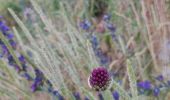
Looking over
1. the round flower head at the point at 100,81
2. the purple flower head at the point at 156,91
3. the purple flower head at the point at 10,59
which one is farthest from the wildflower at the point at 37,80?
the round flower head at the point at 100,81

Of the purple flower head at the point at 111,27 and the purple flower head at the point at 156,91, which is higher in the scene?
the purple flower head at the point at 111,27

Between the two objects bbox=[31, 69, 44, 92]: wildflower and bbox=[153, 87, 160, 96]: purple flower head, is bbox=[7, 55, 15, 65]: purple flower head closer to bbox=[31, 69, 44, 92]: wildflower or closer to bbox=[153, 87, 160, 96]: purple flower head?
bbox=[31, 69, 44, 92]: wildflower


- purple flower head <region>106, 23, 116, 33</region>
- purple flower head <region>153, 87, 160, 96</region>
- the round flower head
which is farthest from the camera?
purple flower head <region>106, 23, 116, 33</region>

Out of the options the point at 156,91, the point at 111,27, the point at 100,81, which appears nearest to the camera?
the point at 100,81

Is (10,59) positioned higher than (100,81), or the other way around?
(100,81)

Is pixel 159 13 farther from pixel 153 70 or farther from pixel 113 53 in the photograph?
pixel 113 53

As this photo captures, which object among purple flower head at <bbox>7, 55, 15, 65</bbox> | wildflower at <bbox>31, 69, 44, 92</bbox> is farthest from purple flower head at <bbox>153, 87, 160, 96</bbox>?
purple flower head at <bbox>7, 55, 15, 65</bbox>

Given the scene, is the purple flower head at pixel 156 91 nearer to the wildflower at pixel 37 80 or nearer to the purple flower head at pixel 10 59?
the wildflower at pixel 37 80

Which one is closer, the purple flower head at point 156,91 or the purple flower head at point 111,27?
the purple flower head at point 156,91

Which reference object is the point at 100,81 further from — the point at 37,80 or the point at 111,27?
the point at 111,27

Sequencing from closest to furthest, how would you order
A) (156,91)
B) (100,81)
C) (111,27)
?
(100,81) → (156,91) → (111,27)

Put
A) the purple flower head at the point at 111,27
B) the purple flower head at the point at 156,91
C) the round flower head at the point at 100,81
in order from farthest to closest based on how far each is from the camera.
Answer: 1. the purple flower head at the point at 111,27
2. the purple flower head at the point at 156,91
3. the round flower head at the point at 100,81

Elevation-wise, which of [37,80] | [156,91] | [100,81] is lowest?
[156,91]

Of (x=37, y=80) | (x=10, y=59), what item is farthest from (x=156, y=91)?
(x=10, y=59)
